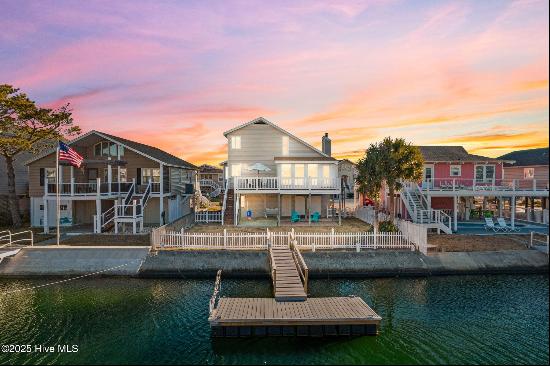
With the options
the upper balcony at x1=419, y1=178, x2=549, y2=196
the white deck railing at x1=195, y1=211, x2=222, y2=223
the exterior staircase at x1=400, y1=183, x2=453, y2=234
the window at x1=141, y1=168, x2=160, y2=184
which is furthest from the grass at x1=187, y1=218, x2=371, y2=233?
the window at x1=141, y1=168, x2=160, y2=184

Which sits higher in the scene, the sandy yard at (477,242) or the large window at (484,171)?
the large window at (484,171)

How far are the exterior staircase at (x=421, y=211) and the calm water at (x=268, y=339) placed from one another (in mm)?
6743

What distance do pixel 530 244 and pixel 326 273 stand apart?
45.2 ft

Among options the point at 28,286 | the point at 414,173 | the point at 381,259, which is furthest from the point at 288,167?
the point at 28,286

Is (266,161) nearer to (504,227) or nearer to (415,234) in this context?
(415,234)

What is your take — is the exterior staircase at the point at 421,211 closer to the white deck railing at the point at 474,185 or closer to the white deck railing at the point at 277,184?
the white deck railing at the point at 474,185

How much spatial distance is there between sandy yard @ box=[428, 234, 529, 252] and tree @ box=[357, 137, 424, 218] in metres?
4.82

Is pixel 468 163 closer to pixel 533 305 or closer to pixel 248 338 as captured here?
pixel 533 305

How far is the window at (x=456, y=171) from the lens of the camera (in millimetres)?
33750

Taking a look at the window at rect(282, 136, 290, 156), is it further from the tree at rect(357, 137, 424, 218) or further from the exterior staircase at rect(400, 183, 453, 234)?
the exterior staircase at rect(400, 183, 453, 234)

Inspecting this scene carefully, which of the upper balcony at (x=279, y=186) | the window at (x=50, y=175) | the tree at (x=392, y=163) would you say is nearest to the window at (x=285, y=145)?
the upper balcony at (x=279, y=186)

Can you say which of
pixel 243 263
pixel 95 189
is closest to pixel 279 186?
pixel 243 263

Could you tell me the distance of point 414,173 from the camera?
26469 mm

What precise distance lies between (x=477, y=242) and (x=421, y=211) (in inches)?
169
